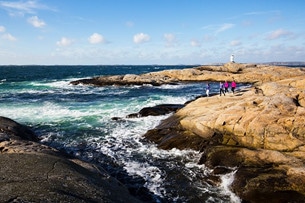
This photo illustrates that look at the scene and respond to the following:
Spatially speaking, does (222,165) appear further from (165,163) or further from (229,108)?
(229,108)

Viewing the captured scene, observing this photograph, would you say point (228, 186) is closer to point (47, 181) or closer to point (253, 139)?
point (253, 139)

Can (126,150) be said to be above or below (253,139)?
below

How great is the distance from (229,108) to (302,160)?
22.0ft

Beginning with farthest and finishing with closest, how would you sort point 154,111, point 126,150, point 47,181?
point 154,111 → point 126,150 → point 47,181

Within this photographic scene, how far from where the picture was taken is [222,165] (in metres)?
16.2

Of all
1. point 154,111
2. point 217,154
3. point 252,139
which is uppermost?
point 252,139

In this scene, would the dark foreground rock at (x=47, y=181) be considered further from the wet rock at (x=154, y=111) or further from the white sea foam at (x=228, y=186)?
the wet rock at (x=154, y=111)

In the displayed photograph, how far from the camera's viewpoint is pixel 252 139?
18.0 meters

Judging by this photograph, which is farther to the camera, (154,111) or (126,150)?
(154,111)

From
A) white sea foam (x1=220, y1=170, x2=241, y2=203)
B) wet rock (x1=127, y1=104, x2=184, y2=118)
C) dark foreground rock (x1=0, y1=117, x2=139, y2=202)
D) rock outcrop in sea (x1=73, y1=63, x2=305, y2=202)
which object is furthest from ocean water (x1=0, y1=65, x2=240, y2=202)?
dark foreground rock (x1=0, y1=117, x2=139, y2=202)

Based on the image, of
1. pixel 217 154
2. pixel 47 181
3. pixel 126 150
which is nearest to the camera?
pixel 47 181

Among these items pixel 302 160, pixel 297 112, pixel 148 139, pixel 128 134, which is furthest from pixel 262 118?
pixel 128 134

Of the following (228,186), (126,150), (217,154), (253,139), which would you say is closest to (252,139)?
(253,139)

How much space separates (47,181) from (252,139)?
13120mm
